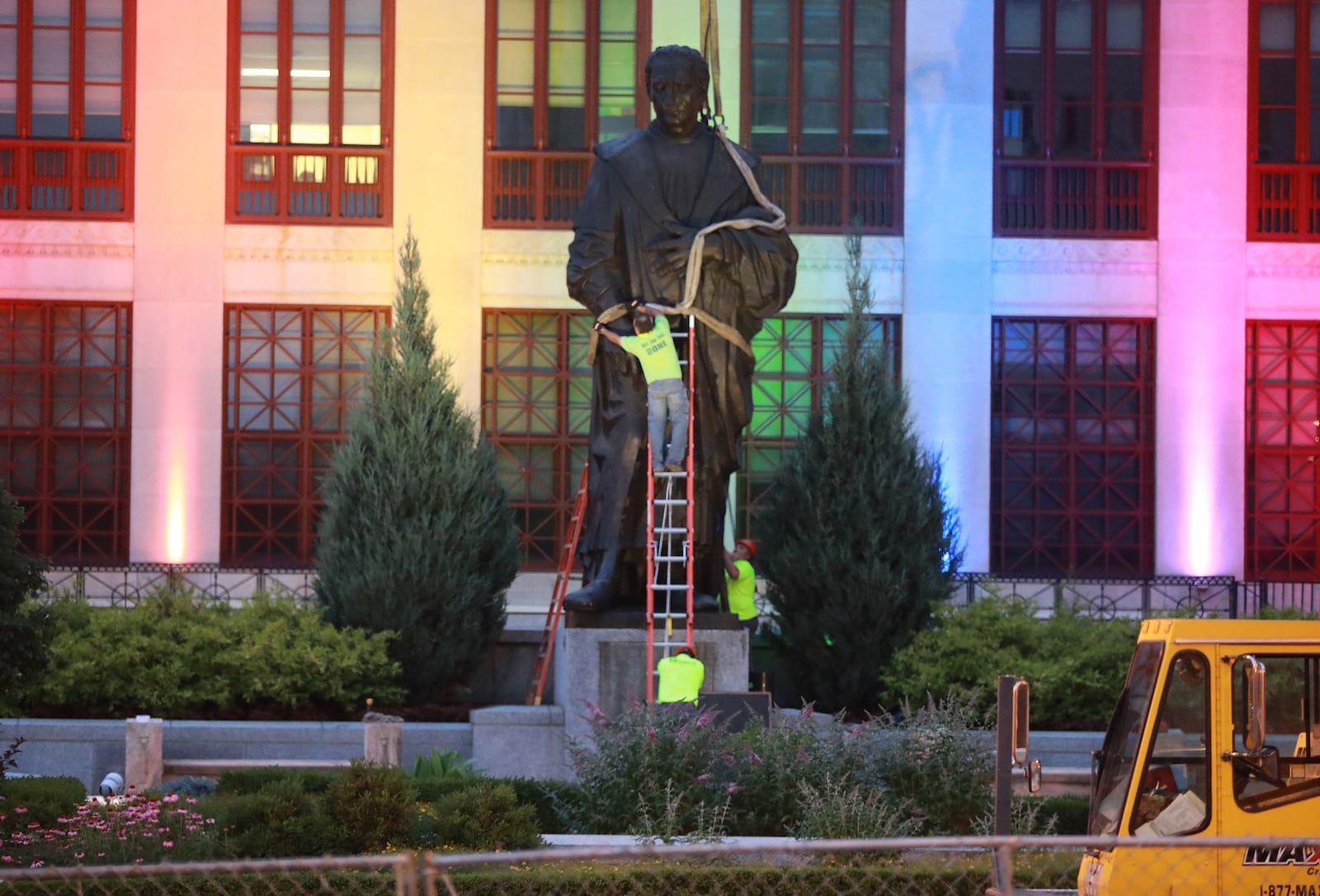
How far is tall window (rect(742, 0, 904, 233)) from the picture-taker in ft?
81.8

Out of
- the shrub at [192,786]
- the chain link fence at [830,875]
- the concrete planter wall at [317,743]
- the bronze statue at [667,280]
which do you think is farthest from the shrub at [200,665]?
the chain link fence at [830,875]

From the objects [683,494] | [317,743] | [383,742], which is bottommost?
[317,743]

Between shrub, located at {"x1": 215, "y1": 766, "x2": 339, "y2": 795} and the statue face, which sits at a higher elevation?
the statue face

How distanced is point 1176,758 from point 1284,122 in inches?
774

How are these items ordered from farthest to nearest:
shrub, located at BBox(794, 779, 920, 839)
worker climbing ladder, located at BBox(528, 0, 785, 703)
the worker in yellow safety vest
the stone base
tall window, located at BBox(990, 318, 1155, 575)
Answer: tall window, located at BBox(990, 318, 1155, 575), the stone base, worker climbing ladder, located at BBox(528, 0, 785, 703), the worker in yellow safety vest, shrub, located at BBox(794, 779, 920, 839)

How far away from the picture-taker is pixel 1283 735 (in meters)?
7.99

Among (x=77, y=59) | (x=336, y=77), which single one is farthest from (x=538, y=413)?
(x=77, y=59)

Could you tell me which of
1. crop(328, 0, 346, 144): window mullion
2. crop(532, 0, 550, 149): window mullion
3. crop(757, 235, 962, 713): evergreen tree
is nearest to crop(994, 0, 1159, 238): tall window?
crop(532, 0, 550, 149): window mullion

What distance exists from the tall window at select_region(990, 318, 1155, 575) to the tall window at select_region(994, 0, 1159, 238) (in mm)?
1430

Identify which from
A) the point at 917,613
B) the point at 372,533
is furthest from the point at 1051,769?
the point at 372,533

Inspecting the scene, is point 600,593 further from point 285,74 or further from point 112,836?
point 285,74

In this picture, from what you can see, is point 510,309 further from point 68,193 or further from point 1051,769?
point 1051,769

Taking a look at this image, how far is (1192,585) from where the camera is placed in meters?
24.5

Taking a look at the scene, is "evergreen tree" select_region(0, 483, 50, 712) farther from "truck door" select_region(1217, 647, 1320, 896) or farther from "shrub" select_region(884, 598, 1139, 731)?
Answer: "shrub" select_region(884, 598, 1139, 731)
